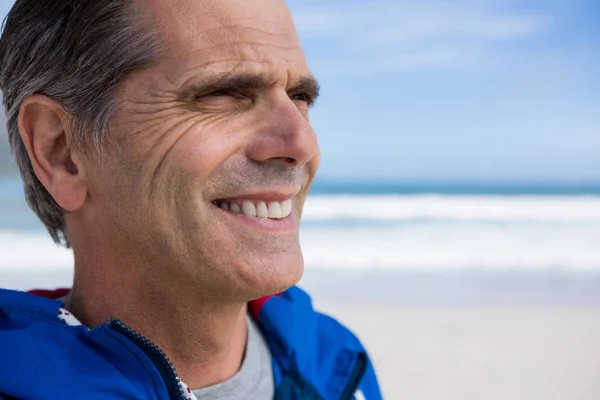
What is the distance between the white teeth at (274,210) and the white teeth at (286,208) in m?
0.02

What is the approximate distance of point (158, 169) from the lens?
1.45 meters

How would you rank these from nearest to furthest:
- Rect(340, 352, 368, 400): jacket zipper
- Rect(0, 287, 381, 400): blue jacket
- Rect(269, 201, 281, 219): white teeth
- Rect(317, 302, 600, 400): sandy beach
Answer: Rect(0, 287, 381, 400): blue jacket, Rect(269, 201, 281, 219): white teeth, Rect(340, 352, 368, 400): jacket zipper, Rect(317, 302, 600, 400): sandy beach

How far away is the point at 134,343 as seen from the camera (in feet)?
4.47

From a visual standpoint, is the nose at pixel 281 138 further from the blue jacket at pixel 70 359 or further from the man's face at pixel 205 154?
the blue jacket at pixel 70 359

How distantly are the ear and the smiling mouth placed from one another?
33 centimetres

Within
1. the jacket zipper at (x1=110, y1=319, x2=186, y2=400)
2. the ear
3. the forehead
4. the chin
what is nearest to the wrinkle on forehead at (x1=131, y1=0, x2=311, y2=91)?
the forehead

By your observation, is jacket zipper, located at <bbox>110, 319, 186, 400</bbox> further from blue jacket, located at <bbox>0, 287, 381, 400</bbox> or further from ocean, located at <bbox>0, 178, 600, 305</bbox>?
ocean, located at <bbox>0, 178, 600, 305</bbox>

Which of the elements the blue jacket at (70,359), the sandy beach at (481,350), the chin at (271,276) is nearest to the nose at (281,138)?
the chin at (271,276)

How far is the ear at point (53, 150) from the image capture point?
154 centimetres

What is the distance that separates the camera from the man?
142cm

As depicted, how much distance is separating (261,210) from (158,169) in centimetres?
24

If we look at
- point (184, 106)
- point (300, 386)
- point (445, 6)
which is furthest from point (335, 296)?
point (445, 6)

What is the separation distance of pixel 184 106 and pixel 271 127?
192 mm

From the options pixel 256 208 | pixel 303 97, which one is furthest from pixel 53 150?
pixel 303 97
